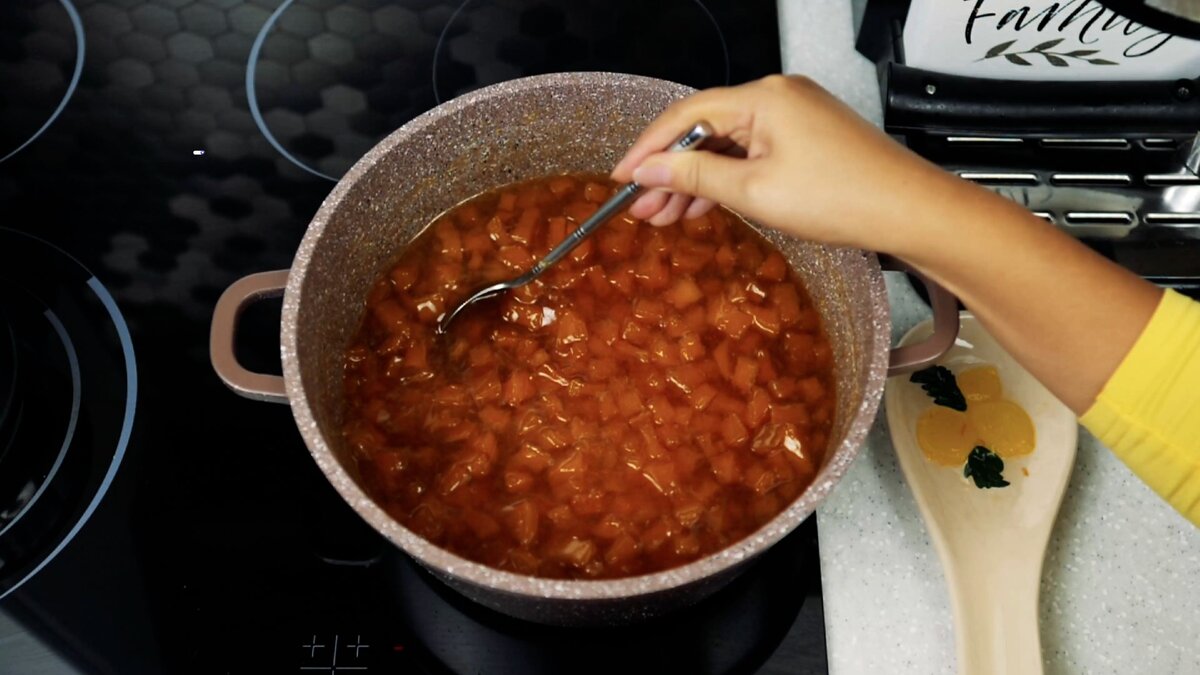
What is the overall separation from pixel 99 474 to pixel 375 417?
30 centimetres

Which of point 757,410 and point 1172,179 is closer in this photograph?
Answer: point 757,410

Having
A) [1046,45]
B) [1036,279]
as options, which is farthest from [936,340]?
[1046,45]

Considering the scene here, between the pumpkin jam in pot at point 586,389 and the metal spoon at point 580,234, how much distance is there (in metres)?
0.01

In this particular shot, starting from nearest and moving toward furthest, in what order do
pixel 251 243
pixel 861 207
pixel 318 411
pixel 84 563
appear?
pixel 861 207 < pixel 318 411 < pixel 84 563 < pixel 251 243

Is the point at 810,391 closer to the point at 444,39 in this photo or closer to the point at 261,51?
the point at 444,39

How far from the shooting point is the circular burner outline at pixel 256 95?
1.22 metres

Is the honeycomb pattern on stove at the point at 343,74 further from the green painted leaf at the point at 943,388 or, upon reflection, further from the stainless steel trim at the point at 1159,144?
the stainless steel trim at the point at 1159,144

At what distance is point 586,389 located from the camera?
1.03 meters

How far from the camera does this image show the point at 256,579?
1033 millimetres

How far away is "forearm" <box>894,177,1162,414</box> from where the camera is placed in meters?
0.78

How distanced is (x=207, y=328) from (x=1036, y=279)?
0.86 m

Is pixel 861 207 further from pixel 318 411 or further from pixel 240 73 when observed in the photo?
pixel 240 73

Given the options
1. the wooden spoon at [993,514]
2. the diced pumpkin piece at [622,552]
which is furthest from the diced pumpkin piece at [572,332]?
the wooden spoon at [993,514]

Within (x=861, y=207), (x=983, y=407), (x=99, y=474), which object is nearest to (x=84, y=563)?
(x=99, y=474)
